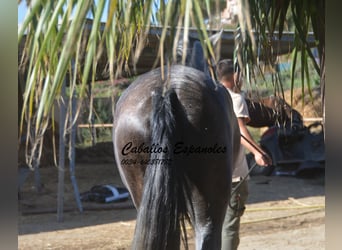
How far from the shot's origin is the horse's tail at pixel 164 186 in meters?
2.15

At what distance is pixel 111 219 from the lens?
3275mm

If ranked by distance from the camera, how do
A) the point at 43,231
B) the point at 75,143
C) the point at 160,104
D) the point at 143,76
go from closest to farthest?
the point at 160,104 → the point at 143,76 → the point at 75,143 → the point at 43,231

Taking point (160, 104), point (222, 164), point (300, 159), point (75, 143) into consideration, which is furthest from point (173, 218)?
point (300, 159)

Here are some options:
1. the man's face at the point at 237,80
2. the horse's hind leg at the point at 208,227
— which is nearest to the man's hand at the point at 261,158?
the man's face at the point at 237,80

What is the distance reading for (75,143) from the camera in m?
2.85

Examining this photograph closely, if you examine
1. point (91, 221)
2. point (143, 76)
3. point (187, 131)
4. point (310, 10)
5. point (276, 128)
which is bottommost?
point (91, 221)

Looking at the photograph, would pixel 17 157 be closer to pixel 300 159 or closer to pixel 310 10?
pixel 310 10

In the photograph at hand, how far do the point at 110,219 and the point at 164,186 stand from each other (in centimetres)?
123

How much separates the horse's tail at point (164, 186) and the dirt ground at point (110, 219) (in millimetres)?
445

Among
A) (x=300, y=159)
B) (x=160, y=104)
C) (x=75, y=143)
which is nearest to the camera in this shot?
(x=160, y=104)

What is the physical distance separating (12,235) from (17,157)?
347 mm

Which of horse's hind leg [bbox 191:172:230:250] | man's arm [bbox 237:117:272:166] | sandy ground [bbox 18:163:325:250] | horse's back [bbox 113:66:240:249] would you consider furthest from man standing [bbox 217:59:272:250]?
sandy ground [bbox 18:163:325:250]

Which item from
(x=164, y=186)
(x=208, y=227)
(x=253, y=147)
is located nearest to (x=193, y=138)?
(x=164, y=186)

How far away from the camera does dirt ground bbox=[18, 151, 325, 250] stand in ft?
9.83
